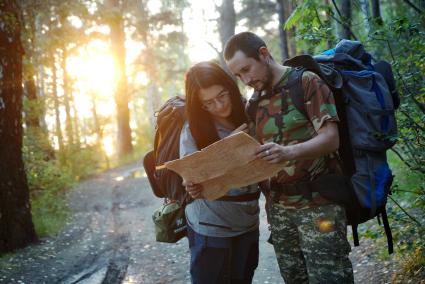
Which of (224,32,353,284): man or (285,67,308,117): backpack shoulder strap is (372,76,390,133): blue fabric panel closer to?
(224,32,353,284): man

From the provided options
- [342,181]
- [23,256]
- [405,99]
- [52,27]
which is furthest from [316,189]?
[52,27]

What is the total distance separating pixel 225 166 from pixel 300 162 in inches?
19.3

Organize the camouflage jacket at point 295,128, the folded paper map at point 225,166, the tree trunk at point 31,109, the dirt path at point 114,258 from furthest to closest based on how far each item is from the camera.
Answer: the tree trunk at point 31,109, the dirt path at point 114,258, the camouflage jacket at point 295,128, the folded paper map at point 225,166

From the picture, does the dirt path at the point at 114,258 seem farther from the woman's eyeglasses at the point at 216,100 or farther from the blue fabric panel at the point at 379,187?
the woman's eyeglasses at the point at 216,100

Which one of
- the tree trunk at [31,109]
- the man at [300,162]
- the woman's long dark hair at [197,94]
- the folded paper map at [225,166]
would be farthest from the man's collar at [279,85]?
the tree trunk at [31,109]

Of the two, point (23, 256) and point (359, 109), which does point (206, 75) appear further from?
point (23, 256)

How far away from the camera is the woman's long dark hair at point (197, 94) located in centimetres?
277

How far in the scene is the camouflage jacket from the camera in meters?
2.54

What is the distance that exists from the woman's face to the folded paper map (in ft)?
1.60

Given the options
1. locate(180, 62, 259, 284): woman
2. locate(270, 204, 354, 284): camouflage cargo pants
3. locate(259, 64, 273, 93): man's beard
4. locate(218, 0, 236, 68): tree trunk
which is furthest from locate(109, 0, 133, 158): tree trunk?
locate(270, 204, 354, 284): camouflage cargo pants

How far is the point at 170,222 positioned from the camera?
10.3ft

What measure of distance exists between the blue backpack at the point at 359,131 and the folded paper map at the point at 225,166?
39 centimetres

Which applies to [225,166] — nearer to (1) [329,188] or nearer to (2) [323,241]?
(1) [329,188]

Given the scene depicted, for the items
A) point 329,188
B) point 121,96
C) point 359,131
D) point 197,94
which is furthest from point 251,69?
point 121,96
